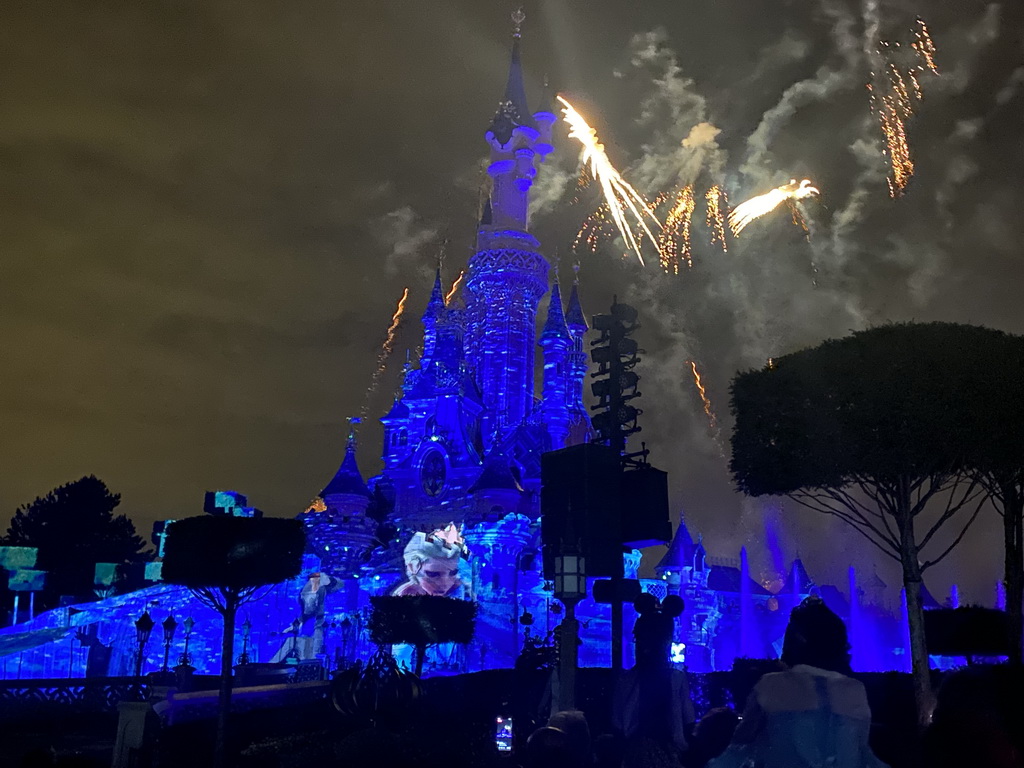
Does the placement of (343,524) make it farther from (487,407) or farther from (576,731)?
(576,731)

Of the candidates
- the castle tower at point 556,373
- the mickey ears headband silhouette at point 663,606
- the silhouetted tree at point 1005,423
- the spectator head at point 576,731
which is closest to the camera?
the spectator head at point 576,731

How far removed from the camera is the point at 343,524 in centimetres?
6225

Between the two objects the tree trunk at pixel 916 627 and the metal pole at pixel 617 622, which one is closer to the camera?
the tree trunk at pixel 916 627

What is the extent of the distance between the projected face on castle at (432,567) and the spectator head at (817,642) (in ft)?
129

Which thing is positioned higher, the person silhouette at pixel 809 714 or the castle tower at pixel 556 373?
the castle tower at pixel 556 373

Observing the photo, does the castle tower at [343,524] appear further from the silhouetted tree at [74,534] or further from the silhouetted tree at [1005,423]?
the silhouetted tree at [1005,423]

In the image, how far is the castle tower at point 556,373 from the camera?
223 feet

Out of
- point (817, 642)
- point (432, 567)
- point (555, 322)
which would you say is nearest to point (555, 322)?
point (555, 322)

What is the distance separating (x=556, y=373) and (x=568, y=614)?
52.6 meters

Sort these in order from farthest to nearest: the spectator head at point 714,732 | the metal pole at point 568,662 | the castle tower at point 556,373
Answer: the castle tower at point 556,373
the metal pole at point 568,662
the spectator head at point 714,732

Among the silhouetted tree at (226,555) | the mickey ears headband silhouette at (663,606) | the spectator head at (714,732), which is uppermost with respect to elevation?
the silhouetted tree at (226,555)

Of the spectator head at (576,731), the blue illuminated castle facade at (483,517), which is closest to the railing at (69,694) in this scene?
the blue illuminated castle facade at (483,517)

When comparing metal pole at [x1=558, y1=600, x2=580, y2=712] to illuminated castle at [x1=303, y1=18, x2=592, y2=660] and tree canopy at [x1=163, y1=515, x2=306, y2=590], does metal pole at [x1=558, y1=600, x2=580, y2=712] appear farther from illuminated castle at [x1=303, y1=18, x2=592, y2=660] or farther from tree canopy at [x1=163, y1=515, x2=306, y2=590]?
illuminated castle at [x1=303, y1=18, x2=592, y2=660]

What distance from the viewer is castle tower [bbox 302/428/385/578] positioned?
60875 millimetres
